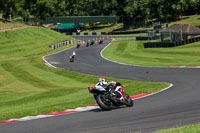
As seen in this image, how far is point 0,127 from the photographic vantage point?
1484 centimetres

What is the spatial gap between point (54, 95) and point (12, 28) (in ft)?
212

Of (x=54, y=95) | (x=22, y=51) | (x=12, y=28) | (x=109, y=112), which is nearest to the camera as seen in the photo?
(x=109, y=112)

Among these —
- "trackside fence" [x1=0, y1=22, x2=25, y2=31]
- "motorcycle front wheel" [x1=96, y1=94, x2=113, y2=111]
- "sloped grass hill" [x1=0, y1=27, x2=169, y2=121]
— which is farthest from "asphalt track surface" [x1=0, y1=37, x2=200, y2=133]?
"trackside fence" [x1=0, y1=22, x2=25, y2=31]

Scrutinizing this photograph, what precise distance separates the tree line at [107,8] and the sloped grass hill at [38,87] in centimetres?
4708

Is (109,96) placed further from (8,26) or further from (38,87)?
(8,26)

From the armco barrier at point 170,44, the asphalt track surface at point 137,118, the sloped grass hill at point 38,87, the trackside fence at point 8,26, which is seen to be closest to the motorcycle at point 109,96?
the asphalt track surface at point 137,118

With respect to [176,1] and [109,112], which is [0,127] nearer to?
[109,112]

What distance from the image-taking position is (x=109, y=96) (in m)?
16.8

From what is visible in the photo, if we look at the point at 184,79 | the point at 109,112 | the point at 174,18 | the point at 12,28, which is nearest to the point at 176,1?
the point at 174,18

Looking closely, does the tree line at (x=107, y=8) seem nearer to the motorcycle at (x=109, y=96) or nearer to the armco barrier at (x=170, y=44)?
the armco barrier at (x=170, y=44)

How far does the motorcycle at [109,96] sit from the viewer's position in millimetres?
16641

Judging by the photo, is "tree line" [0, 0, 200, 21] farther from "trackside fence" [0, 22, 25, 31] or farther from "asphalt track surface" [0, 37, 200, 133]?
"asphalt track surface" [0, 37, 200, 133]

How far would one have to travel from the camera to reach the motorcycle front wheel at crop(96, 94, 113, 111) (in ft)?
54.5

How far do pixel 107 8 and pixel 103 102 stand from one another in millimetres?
157723
